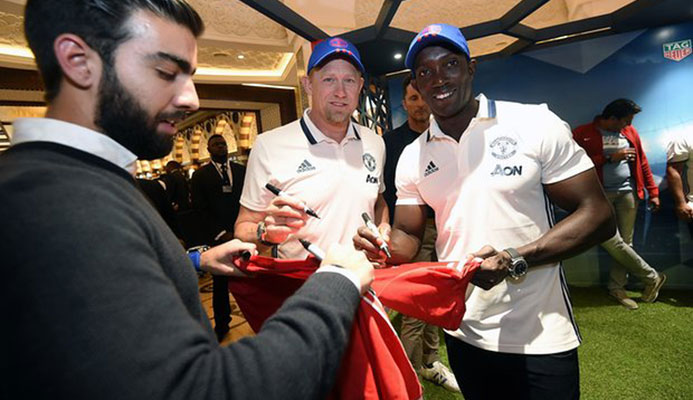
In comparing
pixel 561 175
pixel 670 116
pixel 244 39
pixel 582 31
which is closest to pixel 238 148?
pixel 244 39

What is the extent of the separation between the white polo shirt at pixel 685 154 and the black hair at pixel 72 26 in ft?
18.2

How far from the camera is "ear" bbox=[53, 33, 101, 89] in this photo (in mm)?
661

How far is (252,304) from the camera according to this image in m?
1.40

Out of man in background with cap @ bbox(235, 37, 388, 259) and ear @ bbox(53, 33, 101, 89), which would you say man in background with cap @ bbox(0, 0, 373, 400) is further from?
man in background with cap @ bbox(235, 37, 388, 259)

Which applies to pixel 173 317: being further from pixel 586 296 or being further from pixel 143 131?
pixel 586 296

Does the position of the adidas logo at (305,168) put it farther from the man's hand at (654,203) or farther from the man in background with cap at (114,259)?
the man's hand at (654,203)

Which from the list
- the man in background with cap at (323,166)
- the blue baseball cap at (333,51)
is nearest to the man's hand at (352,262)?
the man in background with cap at (323,166)

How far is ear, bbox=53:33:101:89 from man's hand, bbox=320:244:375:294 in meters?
0.59

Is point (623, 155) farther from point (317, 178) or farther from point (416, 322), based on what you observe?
point (317, 178)

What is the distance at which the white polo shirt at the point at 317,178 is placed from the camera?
6.15ft

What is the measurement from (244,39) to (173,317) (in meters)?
5.78

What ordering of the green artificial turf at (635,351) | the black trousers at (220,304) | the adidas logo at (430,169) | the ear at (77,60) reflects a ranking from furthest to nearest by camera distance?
the black trousers at (220,304), the green artificial turf at (635,351), the adidas logo at (430,169), the ear at (77,60)

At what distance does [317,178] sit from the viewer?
1907mm

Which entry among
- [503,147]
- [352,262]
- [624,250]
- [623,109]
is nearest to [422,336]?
[503,147]
